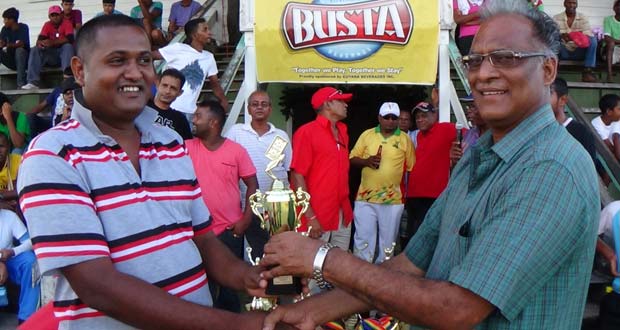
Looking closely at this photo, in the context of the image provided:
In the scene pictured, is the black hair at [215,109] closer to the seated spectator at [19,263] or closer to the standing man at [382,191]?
the standing man at [382,191]

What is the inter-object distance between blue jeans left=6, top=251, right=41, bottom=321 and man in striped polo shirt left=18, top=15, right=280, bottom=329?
12.6 feet

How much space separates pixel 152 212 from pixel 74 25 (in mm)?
9396

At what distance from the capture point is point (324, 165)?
222 inches

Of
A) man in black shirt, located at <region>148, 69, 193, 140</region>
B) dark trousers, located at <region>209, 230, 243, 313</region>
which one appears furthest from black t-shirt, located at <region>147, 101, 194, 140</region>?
dark trousers, located at <region>209, 230, 243, 313</region>

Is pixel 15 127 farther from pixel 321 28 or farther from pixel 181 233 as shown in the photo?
pixel 181 233

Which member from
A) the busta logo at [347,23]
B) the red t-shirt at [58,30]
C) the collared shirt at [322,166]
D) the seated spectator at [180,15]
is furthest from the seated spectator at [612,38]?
the red t-shirt at [58,30]

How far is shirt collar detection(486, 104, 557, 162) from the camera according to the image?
1.71 m

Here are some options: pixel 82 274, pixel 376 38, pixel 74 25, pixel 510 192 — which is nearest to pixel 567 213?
pixel 510 192

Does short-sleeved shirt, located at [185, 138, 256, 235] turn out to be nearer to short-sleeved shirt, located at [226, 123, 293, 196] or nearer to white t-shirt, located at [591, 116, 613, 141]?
short-sleeved shirt, located at [226, 123, 293, 196]

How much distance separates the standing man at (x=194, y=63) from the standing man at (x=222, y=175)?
4.15 feet

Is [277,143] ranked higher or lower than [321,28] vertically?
lower

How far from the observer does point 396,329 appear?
3.24 metres

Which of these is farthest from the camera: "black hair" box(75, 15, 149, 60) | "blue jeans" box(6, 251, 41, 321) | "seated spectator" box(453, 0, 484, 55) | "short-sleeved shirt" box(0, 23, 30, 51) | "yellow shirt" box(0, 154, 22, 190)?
"short-sleeved shirt" box(0, 23, 30, 51)

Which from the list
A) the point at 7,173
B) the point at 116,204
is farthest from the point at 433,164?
the point at 116,204
